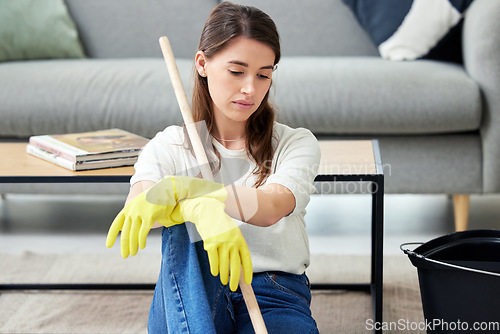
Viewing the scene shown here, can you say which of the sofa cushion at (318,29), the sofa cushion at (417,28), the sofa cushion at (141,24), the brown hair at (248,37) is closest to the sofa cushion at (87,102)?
the sofa cushion at (141,24)

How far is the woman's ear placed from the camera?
1.21 m

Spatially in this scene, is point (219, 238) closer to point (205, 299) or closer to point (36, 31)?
point (205, 299)

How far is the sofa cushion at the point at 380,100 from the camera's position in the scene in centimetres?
204

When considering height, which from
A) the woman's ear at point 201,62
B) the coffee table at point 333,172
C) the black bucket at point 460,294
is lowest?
the black bucket at point 460,294

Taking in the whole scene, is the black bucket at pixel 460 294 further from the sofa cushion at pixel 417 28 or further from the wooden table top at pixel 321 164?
the sofa cushion at pixel 417 28

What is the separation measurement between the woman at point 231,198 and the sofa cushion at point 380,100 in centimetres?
82

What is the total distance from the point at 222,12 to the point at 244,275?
48 cm

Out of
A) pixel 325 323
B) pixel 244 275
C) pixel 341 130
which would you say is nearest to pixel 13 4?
pixel 341 130

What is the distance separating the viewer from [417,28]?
237 centimetres

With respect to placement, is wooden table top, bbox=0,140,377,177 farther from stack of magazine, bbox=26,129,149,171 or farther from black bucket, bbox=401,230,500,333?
black bucket, bbox=401,230,500,333

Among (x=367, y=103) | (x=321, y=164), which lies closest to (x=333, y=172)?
(x=321, y=164)

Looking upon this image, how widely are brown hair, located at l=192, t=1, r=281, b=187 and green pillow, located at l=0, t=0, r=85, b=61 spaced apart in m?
1.52

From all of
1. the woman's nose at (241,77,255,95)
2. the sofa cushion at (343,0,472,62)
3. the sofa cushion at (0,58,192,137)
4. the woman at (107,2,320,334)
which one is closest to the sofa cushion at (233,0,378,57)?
the sofa cushion at (343,0,472,62)

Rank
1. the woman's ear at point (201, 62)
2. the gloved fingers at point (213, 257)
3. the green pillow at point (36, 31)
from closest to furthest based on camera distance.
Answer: the gloved fingers at point (213, 257) → the woman's ear at point (201, 62) → the green pillow at point (36, 31)
